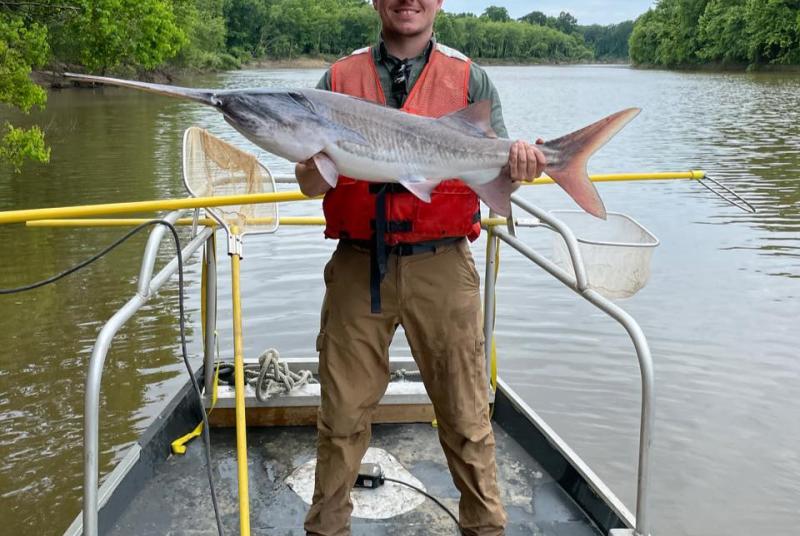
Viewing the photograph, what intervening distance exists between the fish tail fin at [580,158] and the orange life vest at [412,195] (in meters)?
0.43

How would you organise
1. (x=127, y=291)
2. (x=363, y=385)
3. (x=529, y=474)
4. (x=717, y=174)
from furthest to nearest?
(x=717, y=174), (x=127, y=291), (x=529, y=474), (x=363, y=385)

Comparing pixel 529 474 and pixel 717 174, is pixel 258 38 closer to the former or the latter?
pixel 717 174

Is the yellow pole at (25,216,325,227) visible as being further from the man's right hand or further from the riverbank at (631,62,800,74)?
the riverbank at (631,62,800,74)

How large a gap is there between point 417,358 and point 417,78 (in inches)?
42.3

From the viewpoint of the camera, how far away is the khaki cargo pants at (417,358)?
2936 millimetres

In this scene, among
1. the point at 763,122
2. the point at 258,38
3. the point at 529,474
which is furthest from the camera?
the point at 258,38

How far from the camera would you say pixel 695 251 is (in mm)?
11500

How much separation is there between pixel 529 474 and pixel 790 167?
16959 mm

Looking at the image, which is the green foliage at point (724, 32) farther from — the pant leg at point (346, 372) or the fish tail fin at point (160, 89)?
the fish tail fin at point (160, 89)

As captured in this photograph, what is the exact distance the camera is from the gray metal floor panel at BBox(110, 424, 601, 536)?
136 inches

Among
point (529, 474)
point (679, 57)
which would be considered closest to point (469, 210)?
point (529, 474)

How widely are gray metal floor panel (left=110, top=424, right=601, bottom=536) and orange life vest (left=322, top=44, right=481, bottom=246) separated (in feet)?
4.58

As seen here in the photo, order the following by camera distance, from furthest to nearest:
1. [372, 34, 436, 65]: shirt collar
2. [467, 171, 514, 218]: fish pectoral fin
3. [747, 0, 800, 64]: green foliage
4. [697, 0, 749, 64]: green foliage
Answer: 1. [697, 0, 749, 64]: green foliage
2. [747, 0, 800, 64]: green foliage
3. [372, 34, 436, 65]: shirt collar
4. [467, 171, 514, 218]: fish pectoral fin

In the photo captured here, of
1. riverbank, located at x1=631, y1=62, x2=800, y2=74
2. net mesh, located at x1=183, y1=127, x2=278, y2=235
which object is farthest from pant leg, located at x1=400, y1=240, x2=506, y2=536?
riverbank, located at x1=631, y1=62, x2=800, y2=74
